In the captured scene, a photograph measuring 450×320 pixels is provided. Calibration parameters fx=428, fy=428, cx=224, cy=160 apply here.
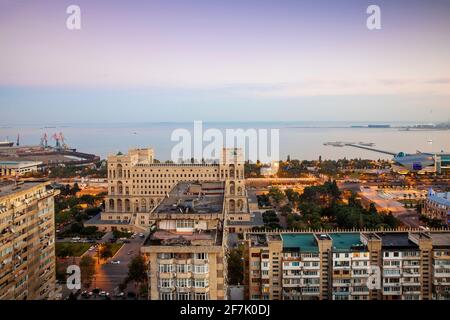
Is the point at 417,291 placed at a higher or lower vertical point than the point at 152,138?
lower

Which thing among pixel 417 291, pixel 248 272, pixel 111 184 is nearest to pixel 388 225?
pixel 417 291

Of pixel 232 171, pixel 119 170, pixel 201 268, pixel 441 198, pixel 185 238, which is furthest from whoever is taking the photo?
pixel 232 171

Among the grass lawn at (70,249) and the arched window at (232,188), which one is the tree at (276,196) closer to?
the arched window at (232,188)

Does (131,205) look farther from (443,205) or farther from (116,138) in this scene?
(443,205)

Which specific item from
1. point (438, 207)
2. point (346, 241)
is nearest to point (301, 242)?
point (346, 241)

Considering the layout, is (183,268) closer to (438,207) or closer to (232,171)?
(438,207)

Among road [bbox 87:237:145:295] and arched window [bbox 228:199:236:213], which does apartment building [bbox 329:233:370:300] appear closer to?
road [bbox 87:237:145:295]

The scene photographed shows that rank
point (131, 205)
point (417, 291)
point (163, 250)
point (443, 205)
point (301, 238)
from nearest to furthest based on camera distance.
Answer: point (163, 250) → point (417, 291) → point (301, 238) → point (443, 205) → point (131, 205)

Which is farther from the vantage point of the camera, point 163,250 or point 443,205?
point 443,205
